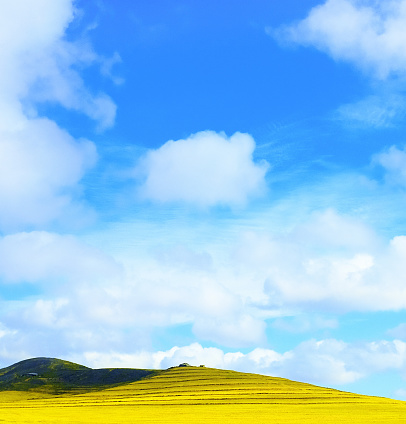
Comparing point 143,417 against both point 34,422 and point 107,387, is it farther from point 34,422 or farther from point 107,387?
point 107,387

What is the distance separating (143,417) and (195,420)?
11974 mm

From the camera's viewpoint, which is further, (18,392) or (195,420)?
(18,392)

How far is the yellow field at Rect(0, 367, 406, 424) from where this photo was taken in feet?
285

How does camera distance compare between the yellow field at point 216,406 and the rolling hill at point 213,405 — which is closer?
the yellow field at point 216,406

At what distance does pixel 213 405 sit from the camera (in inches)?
4564

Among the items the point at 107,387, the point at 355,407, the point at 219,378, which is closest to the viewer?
the point at 355,407

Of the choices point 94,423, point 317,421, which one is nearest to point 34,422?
point 94,423

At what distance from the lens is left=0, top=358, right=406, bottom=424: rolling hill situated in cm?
8706

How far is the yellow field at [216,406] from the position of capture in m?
86.8

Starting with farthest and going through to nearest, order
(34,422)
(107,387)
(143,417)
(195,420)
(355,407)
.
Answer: (107,387)
(355,407)
(143,417)
(195,420)
(34,422)

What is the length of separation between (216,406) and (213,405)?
2867mm

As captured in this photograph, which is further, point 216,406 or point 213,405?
point 213,405

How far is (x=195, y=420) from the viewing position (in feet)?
269

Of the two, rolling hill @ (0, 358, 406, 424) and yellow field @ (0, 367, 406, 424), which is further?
rolling hill @ (0, 358, 406, 424)
